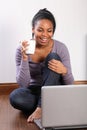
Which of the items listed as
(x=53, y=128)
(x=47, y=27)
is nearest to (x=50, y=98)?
(x=53, y=128)

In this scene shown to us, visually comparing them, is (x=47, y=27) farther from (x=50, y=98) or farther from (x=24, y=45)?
(x=50, y=98)

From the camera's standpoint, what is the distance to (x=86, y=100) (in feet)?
4.17

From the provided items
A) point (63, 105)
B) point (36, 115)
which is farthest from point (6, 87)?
point (63, 105)

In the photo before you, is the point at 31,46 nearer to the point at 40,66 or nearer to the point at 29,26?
the point at 40,66

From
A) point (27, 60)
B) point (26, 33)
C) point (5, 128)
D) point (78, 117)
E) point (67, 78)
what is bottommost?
point (5, 128)

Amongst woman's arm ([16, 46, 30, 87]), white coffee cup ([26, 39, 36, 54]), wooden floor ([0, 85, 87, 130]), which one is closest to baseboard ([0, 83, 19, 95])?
wooden floor ([0, 85, 87, 130])

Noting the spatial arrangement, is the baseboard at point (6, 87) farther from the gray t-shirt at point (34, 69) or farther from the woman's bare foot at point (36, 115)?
the woman's bare foot at point (36, 115)

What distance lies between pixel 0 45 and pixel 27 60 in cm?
72

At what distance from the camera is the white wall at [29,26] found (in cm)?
226

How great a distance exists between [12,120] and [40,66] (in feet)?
1.20

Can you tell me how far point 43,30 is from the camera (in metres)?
1.64

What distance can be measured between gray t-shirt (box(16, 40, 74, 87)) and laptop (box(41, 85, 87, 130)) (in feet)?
1.32

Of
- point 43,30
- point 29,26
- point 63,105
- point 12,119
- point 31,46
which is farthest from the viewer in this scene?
point 29,26

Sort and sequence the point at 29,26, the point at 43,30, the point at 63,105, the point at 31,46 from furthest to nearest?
1. the point at 29,26
2. the point at 43,30
3. the point at 31,46
4. the point at 63,105
